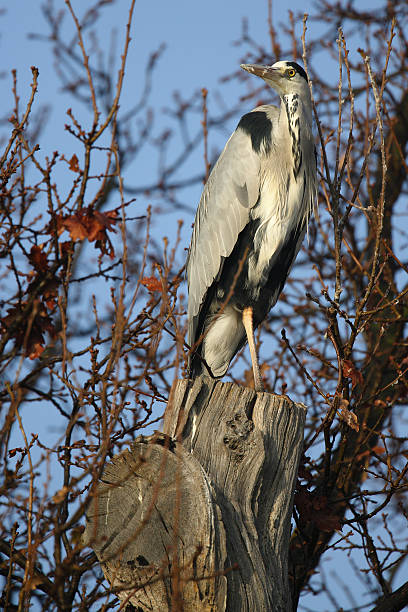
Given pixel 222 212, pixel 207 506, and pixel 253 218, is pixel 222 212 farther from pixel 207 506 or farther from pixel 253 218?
pixel 207 506

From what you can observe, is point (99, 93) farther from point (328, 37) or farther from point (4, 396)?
point (4, 396)

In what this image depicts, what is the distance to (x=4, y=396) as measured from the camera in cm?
286

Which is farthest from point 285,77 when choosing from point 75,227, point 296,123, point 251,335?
point 75,227

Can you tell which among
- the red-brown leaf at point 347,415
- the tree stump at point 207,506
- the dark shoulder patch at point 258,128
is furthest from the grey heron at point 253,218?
the tree stump at point 207,506

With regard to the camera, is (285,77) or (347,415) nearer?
(347,415)

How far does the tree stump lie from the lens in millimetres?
2084

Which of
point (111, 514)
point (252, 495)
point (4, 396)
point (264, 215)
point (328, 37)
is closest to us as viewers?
point (111, 514)

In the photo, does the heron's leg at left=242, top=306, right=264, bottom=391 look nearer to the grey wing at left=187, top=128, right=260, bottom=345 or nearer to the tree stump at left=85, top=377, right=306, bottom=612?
the grey wing at left=187, top=128, right=260, bottom=345

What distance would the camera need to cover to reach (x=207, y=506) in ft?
6.99

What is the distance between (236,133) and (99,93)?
9.79ft

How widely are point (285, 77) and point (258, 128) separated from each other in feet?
1.22

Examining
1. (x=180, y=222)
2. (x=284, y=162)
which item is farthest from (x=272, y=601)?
(x=284, y=162)

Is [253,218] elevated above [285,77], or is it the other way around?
[285,77]

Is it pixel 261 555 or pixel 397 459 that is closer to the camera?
pixel 261 555
